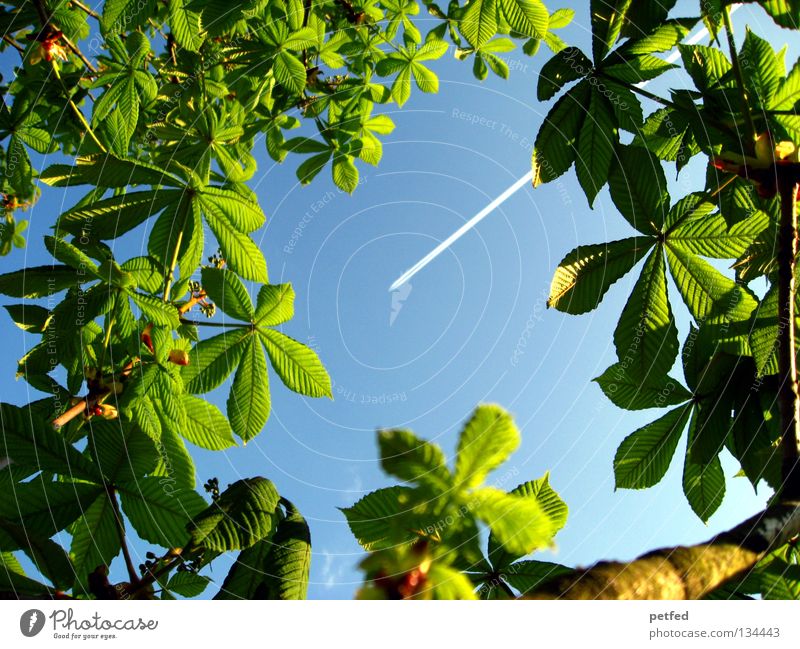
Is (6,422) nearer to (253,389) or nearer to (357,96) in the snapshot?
(253,389)

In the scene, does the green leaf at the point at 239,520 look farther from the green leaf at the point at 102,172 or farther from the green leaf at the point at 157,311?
the green leaf at the point at 102,172

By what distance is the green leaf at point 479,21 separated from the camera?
5.42ft

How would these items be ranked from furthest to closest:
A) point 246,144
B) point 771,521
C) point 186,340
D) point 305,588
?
point 246,144 < point 186,340 < point 305,588 < point 771,521

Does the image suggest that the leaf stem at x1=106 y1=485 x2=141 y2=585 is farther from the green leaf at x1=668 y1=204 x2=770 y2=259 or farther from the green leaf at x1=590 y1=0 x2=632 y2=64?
the green leaf at x1=590 y1=0 x2=632 y2=64

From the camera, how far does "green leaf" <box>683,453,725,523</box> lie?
1.30 m

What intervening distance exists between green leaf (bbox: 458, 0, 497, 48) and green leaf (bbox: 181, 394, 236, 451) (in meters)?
1.38

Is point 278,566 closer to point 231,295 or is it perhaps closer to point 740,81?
point 231,295

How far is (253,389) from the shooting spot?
146 cm

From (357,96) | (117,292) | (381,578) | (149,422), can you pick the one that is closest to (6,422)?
(149,422)

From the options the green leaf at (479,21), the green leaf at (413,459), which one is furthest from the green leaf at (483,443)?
the green leaf at (479,21)

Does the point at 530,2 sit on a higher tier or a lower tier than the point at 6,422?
higher

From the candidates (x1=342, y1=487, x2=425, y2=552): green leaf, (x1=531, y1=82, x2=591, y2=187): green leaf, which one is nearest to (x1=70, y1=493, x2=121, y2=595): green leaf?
(x1=342, y1=487, x2=425, y2=552): green leaf

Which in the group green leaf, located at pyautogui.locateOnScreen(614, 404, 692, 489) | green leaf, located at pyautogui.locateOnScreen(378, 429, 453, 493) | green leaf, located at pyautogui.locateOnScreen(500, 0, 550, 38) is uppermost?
green leaf, located at pyautogui.locateOnScreen(500, 0, 550, 38)

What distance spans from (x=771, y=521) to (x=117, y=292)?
1454mm
